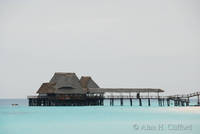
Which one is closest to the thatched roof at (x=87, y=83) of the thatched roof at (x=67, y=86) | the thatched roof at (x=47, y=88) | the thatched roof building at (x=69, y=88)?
the thatched roof building at (x=69, y=88)

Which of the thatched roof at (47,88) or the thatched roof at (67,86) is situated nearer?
the thatched roof at (67,86)

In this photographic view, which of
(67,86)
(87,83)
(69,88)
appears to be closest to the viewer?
(67,86)

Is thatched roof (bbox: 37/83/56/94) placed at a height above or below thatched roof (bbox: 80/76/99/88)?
below

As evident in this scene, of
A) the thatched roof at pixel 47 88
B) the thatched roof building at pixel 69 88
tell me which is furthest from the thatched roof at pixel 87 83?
the thatched roof at pixel 47 88

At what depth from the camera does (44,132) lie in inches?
2381

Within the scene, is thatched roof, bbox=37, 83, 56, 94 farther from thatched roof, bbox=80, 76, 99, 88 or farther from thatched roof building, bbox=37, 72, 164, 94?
thatched roof, bbox=80, 76, 99, 88

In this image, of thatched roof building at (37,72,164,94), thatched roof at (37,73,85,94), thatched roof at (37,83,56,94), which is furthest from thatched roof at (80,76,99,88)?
thatched roof at (37,83,56,94)

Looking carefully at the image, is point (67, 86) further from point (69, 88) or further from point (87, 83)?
point (87, 83)

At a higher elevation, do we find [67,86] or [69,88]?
[67,86]

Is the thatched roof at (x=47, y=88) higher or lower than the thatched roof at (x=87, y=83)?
lower

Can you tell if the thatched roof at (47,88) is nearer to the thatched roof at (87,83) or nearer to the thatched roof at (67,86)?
the thatched roof at (67,86)

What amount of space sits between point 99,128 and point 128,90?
35.7m

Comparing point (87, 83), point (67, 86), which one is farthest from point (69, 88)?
point (87, 83)

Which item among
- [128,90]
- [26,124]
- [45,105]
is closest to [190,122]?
[26,124]
